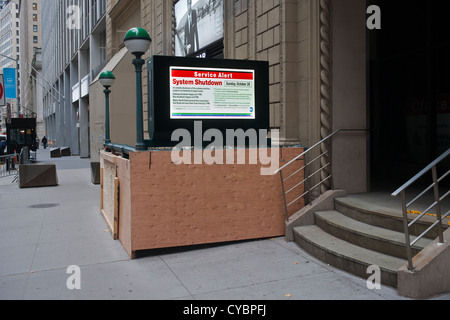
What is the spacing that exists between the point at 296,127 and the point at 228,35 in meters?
4.03

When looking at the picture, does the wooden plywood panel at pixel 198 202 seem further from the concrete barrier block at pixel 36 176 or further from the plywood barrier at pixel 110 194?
the concrete barrier block at pixel 36 176

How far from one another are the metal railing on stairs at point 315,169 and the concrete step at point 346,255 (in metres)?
0.81

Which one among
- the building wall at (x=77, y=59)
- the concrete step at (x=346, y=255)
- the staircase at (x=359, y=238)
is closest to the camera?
the concrete step at (x=346, y=255)

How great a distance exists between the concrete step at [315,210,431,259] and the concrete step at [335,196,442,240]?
0.07 metres

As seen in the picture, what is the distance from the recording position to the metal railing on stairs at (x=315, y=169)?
738 centimetres

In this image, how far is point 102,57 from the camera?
32.5m

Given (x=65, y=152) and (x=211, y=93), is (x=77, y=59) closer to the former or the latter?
(x=65, y=152)

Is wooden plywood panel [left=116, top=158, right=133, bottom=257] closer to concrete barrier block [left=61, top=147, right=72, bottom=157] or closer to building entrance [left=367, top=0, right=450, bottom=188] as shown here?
building entrance [left=367, top=0, right=450, bottom=188]

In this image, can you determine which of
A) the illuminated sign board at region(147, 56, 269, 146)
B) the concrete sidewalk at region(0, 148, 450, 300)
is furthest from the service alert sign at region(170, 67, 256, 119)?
the concrete sidewalk at region(0, 148, 450, 300)

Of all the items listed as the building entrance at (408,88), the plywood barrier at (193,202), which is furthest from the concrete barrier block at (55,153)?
the plywood barrier at (193,202)

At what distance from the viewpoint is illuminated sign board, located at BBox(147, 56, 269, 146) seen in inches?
277

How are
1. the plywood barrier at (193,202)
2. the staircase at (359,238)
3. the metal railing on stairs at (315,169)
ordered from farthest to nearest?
the metal railing on stairs at (315,169) < the plywood barrier at (193,202) < the staircase at (359,238)
